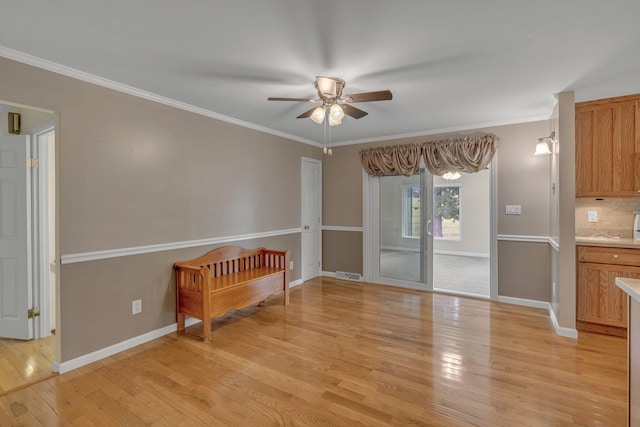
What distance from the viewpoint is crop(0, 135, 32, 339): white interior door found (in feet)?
9.66

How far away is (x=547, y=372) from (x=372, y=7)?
9.55 ft

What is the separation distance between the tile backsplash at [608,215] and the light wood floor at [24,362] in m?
5.46

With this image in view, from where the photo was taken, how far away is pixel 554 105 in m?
3.35

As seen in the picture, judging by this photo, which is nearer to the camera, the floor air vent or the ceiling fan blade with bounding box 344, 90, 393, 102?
the ceiling fan blade with bounding box 344, 90, 393, 102

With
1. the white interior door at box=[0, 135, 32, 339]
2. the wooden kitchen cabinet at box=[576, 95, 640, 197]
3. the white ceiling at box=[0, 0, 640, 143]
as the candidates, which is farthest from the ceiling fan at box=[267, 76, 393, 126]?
the white interior door at box=[0, 135, 32, 339]

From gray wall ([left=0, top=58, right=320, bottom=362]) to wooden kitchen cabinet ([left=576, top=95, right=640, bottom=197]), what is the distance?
12.8 feet

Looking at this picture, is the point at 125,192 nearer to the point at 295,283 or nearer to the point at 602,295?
the point at 295,283

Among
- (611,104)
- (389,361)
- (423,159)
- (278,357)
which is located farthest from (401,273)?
(611,104)

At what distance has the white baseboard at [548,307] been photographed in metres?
3.05

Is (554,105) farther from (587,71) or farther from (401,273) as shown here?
(401,273)

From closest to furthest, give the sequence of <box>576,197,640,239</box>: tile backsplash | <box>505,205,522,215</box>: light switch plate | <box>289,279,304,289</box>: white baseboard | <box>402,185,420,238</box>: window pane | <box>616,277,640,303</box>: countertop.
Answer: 1. <box>616,277,640,303</box>: countertop
2. <box>576,197,640,239</box>: tile backsplash
3. <box>505,205,522,215</box>: light switch plate
4. <box>402,185,420,238</box>: window pane
5. <box>289,279,304,289</box>: white baseboard

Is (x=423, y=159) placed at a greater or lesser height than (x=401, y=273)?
greater

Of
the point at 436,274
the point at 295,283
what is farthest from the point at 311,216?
the point at 436,274

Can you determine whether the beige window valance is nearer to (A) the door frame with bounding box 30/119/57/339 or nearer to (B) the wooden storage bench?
(B) the wooden storage bench
